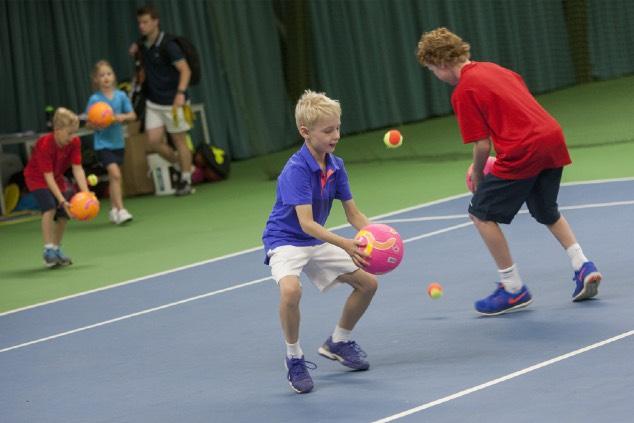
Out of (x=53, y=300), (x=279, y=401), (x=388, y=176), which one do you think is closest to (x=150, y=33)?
(x=388, y=176)

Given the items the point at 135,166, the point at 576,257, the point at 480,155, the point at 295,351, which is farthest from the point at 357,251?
the point at 135,166

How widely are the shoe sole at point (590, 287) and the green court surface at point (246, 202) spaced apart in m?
3.64

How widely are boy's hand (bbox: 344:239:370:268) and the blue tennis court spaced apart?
0.50 meters

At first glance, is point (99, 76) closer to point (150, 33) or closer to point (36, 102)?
point (150, 33)

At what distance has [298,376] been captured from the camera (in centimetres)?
539

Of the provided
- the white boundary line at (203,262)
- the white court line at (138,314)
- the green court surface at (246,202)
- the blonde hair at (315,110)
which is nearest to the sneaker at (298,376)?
the blonde hair at (315,110)

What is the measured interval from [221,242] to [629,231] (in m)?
3.37

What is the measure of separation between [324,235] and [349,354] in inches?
23.8

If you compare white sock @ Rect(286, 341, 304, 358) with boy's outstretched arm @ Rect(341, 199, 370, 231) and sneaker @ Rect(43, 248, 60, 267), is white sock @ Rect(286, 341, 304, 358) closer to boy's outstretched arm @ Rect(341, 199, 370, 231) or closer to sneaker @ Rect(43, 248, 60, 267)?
boy's outstretched arm @ Rect(341, 199, 370, 231)

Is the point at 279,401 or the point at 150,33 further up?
the point at 150,33

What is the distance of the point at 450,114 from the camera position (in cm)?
1720

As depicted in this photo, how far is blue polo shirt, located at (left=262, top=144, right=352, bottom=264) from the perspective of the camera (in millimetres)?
5500

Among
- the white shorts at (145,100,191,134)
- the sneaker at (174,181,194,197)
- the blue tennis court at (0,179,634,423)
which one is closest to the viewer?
the blue tennis court at (0,179,634,423)

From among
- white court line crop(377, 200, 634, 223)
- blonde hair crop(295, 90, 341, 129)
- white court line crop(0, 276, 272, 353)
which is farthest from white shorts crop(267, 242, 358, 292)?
white court line crop(377, 200, 634, 223)
